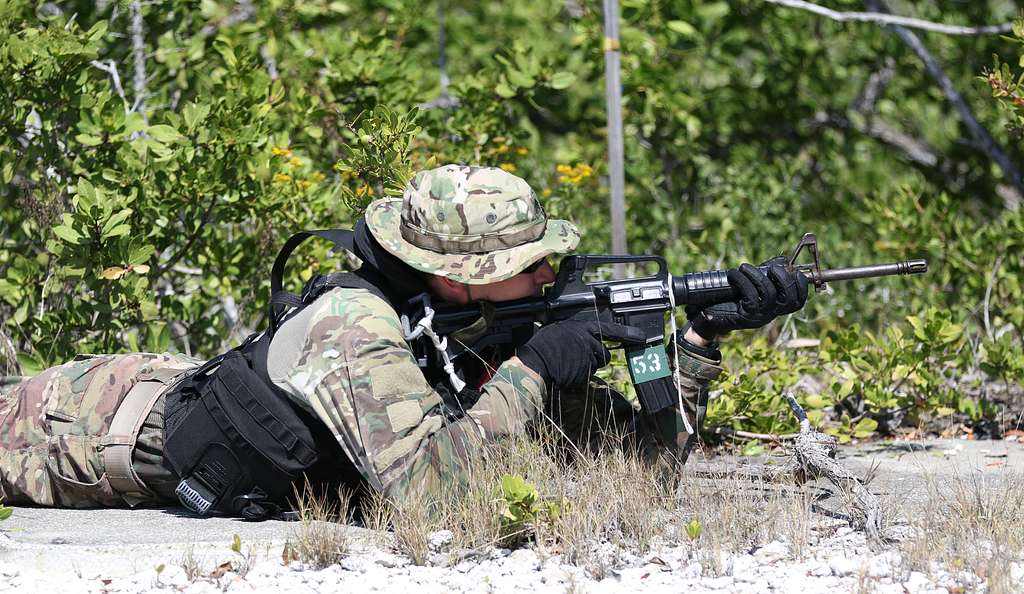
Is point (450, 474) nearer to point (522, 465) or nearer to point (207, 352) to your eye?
point (522, 465)

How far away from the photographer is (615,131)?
5.67m

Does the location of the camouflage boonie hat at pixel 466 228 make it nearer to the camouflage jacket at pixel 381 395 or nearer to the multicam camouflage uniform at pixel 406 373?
the multicam camouflage uniform at pixel 406 373

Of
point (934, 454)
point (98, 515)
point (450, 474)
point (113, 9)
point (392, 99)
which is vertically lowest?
point (934, 454)

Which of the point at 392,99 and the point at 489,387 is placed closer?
Result: the point at 489,387

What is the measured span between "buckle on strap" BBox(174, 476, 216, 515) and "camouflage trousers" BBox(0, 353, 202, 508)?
0.12 metres

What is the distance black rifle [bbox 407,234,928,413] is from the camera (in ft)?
11.1

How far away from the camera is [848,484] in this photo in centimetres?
336

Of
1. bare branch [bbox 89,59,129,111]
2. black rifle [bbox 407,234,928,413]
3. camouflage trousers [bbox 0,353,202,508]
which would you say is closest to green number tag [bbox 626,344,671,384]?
black rifle [bbox 407,234,928,413]

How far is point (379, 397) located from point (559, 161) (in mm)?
4092

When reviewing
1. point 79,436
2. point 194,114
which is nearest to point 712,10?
point 194,114

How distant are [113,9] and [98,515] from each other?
288cm

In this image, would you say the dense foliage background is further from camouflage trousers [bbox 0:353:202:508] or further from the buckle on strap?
the buckle on strap

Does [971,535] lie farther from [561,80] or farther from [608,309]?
[561,80]

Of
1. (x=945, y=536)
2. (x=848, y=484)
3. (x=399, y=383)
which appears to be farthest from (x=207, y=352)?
(x=945, y=536)
